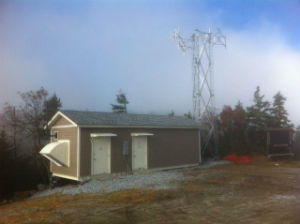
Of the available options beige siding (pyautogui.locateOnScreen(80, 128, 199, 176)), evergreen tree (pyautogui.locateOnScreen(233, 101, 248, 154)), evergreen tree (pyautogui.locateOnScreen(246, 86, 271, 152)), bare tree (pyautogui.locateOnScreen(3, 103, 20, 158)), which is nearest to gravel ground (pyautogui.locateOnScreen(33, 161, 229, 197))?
beige siding (pyautogui.locateOnScreen(80, 128, 199, 176))

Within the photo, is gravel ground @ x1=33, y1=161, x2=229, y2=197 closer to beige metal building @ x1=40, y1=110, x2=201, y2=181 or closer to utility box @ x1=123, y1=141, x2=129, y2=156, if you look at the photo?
beige metal building @ x1=40, y1=110, x2=201, y2=181

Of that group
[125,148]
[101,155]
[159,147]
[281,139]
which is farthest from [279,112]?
[101,155]

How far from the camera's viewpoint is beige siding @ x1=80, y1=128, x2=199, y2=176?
467 inches

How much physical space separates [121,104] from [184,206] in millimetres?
24987

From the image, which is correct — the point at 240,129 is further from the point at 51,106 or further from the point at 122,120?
the point at 51,106

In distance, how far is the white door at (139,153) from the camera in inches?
525

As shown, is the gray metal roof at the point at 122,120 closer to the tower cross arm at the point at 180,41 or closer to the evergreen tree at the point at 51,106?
the tower cross arm at the point at 180,41

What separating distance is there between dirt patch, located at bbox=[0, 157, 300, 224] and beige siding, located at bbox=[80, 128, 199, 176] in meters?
2.90

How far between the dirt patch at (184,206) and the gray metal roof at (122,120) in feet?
12.7

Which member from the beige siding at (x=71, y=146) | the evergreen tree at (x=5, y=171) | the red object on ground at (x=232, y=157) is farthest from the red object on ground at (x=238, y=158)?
the evergreen tree at (x=5, y=171)

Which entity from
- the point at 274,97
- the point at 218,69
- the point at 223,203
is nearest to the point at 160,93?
the point at 218,69

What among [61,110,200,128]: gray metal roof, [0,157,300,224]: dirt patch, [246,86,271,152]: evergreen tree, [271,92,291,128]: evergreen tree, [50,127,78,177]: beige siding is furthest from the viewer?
[271,92,291,128]: evergreen tree

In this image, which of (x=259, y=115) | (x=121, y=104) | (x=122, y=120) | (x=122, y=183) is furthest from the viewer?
(x=121, y=104)

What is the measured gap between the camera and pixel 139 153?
13.6 meters
